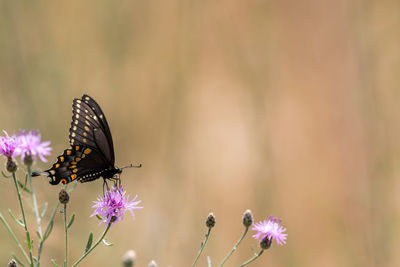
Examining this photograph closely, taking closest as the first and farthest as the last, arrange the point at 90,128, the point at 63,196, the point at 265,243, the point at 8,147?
the point at 63,196 → the point at 8,147 → the point at 265,243 → the point at 90,128

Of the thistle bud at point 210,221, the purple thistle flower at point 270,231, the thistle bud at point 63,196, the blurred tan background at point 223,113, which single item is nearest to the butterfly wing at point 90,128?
the thistle bud at point 63,196

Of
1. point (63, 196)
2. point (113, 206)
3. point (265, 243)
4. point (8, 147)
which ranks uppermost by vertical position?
point (8, 147)

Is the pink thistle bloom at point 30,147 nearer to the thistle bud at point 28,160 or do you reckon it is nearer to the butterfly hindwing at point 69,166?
the thistle bud at point 28,160

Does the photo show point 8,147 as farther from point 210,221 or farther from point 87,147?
point 210,221

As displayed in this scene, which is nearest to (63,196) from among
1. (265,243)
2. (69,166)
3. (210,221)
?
(69,166)

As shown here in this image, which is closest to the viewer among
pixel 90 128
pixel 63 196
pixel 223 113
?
pixel 63 196

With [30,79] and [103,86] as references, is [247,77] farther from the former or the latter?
[30,79]

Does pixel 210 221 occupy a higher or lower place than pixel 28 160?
lower

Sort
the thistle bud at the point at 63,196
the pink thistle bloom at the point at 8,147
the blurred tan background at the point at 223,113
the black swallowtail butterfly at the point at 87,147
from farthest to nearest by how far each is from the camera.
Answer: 1. the blurred tan background at the point at 223,113
2. the black swallowtail butterfly at the point at 87,147
3. the pink thistle bloom at the point at 8,147
4. the thistle bud at the point at 63,196

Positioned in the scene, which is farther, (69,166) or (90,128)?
(90,128)
